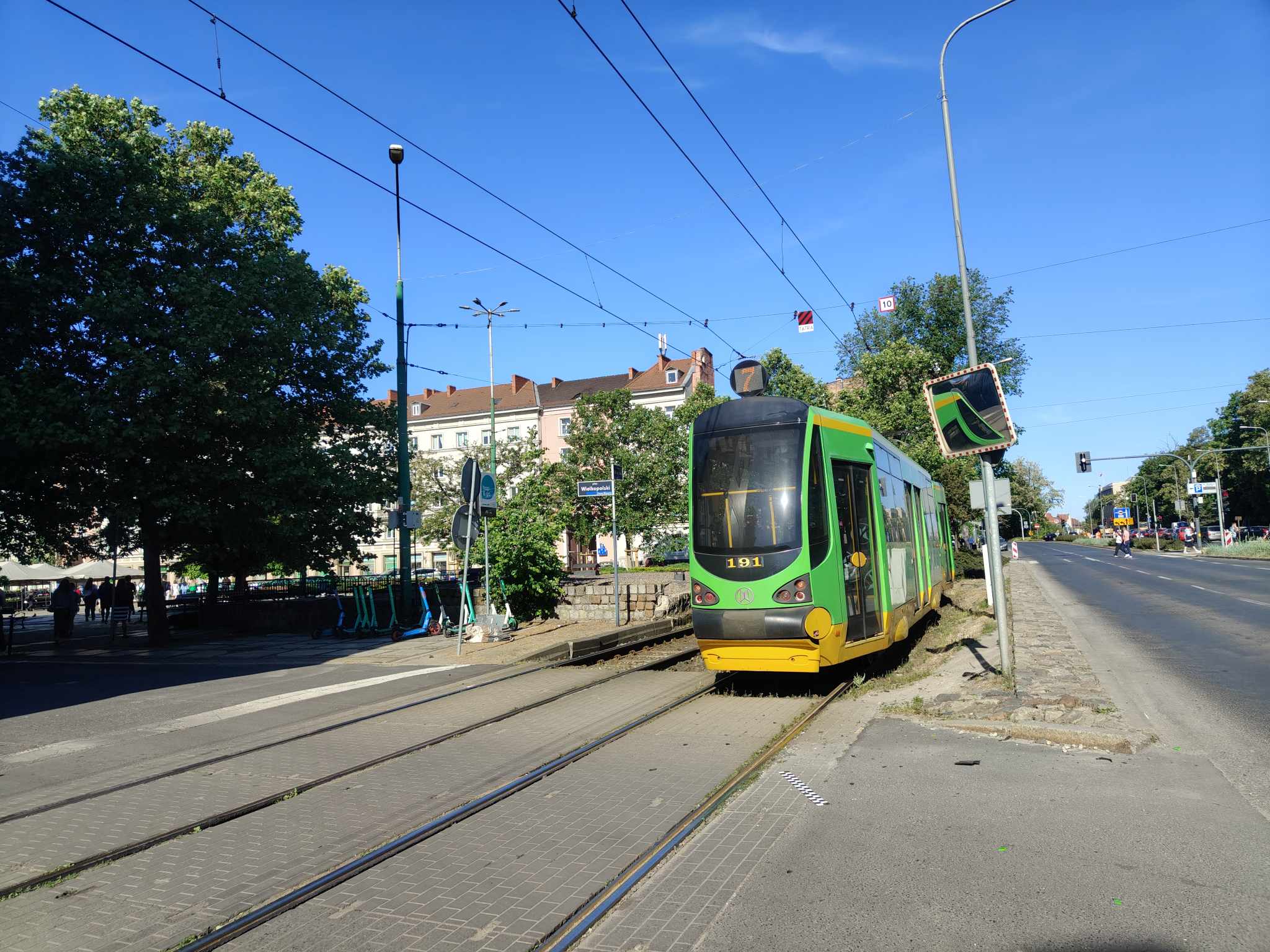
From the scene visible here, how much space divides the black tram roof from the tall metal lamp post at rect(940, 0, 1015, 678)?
99.0 inches

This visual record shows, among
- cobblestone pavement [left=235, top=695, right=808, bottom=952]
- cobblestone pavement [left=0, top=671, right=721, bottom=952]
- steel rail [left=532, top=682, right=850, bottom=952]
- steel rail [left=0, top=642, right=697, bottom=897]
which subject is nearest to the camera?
steel rail [left=532, top=682, right=850, bottom=952]

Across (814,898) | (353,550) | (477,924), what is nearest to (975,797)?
(814,898)

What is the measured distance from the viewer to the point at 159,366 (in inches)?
715

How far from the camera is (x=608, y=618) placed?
765 inches

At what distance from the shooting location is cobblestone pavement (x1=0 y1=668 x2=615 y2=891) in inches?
207

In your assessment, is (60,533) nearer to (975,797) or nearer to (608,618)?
(608,618)

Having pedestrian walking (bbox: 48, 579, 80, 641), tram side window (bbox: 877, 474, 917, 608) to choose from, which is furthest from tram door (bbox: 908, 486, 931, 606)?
pedestrian walking (bbox: 48, 579, 80, 641)

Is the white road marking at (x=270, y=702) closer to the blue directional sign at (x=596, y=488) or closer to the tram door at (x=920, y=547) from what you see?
the blue directional sign at (x=596, y=488)

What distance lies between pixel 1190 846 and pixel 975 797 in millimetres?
1289

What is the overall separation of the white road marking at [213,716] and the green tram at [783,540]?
208 inches

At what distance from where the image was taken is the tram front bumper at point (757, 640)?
8.93m

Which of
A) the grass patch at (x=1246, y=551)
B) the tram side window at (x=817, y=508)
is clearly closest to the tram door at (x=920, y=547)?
the tram side window at (x=817, y=508)

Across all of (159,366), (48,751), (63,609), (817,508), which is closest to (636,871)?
(817,508)

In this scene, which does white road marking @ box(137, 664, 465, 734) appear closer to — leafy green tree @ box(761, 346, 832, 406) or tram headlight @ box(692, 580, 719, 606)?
tram headlight @ box(692, 580, 719, 606)
